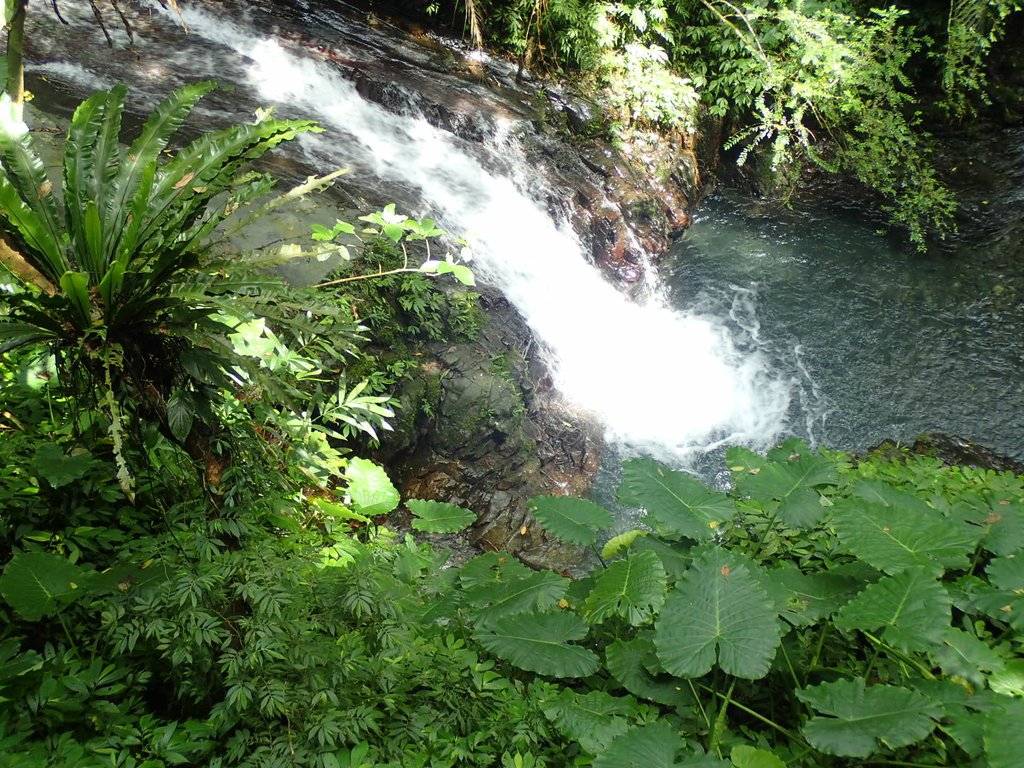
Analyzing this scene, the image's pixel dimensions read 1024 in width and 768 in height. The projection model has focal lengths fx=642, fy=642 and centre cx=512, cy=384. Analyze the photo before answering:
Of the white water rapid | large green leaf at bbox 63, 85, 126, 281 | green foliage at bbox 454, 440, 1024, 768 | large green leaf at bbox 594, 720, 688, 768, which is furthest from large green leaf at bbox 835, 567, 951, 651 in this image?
the white water rapid

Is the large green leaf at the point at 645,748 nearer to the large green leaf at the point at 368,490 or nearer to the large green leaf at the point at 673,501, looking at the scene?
the large green leaf at the point at 673,501

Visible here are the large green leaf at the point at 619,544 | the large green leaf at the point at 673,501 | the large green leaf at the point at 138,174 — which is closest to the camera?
the large green leaf at the point at 138,174

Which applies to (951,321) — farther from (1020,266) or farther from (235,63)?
(235,63)

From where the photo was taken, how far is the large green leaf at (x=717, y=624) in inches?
59.8

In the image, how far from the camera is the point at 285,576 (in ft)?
6.12

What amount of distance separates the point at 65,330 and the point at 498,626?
4.42ft

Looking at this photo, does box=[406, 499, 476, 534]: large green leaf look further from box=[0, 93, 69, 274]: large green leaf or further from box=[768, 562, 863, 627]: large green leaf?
box=[0, 93, 69, 274]: large green leaf

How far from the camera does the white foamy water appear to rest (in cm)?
569

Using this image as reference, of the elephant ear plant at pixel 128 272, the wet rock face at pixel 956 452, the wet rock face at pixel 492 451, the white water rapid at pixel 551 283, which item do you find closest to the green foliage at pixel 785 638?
the elephant ear plant at pixel 128 272

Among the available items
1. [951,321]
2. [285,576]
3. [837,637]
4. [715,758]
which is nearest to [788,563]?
[837,637]

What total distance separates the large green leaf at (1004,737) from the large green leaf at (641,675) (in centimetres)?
64

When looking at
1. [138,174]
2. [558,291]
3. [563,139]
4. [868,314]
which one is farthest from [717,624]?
[563,139]

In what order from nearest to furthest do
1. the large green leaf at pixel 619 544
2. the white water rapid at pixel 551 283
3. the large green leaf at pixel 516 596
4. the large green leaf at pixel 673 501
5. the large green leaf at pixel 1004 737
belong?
the large green leaf at pixel 1004 737
the large green leaf at pixel 516 596
the large green leaf at pixel 673 501
the large green leaf at pixel 619 544
the white water rapid at pixel 551 283

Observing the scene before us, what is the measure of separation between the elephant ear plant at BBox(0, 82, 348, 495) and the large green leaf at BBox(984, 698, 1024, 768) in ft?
5.99
